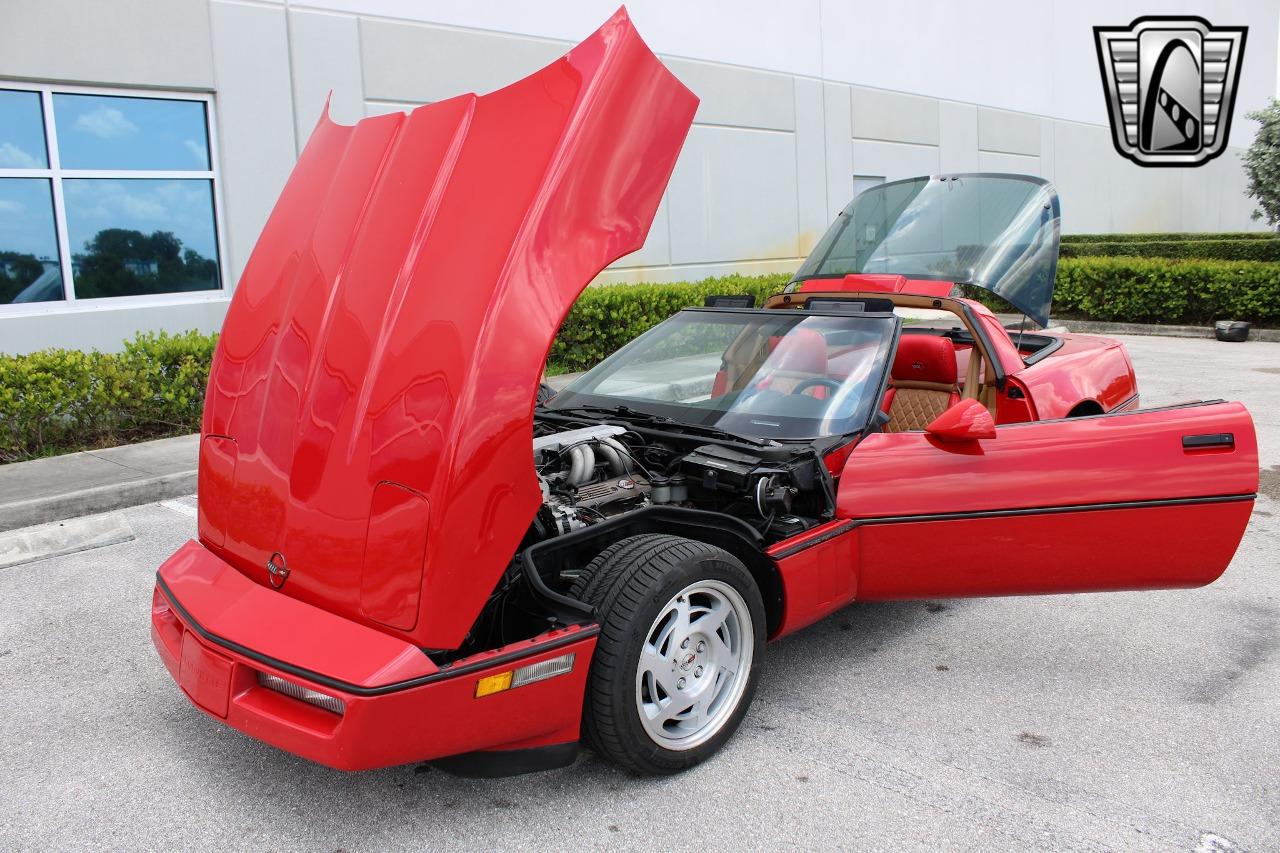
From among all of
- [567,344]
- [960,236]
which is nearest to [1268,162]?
[567,344]

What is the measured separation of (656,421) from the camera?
4262 mm

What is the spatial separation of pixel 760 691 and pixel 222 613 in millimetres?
1901

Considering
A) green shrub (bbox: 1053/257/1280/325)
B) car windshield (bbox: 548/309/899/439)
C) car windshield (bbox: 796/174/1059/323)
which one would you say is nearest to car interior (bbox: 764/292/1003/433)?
car windshield (bbox: 796/174/1059/323)

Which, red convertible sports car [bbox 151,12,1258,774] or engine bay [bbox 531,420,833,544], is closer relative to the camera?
red convertible sports car [bbox 151,12,1258,774]

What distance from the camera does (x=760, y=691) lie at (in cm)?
381

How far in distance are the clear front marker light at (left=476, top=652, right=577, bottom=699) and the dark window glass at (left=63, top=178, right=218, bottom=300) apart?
8.49 metres

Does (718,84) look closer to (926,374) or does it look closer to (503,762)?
(926,374)

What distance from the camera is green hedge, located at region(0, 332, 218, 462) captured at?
776 cm

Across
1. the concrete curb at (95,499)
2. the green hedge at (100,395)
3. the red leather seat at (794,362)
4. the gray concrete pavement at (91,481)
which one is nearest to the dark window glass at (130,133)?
the green hedge at (100,395)

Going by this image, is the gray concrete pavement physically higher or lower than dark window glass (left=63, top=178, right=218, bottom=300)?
lower

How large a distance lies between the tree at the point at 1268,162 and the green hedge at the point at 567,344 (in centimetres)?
544

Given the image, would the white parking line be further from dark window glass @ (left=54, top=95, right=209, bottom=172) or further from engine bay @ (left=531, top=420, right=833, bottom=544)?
dark window glass @ (left=54, top=95, right=209, bottom=172)

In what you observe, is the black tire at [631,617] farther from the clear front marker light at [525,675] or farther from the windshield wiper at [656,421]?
the windshield wiper at [656,421]

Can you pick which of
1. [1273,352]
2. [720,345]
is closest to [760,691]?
[720,345]
